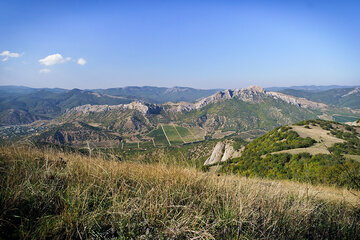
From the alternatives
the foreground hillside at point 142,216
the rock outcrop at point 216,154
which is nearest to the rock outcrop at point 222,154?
the rock outcrop at point 216,154

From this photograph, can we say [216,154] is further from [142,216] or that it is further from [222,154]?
[142,216]

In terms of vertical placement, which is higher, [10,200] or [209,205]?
[10,200]

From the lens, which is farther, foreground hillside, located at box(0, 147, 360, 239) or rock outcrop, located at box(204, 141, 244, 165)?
rock outcrop, located at box(204, 141, 244, 165)

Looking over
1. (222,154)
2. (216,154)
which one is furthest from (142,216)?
(216,154)

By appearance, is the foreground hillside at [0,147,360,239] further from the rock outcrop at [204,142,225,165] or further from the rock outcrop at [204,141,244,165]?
the rock outcrop at [204,142,225,165]

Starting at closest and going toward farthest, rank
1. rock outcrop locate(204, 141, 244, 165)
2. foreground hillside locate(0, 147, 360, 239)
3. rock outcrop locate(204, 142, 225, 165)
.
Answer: foreground hillside locate(0, 147, 360, 239) → rock outcrop locate(204, 141, 244, 165) → rock outcrop locate(204, 142, 225, 165)

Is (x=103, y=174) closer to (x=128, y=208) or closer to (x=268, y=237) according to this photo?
(x=128, y=208)

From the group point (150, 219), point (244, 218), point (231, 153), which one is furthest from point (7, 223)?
point (231, 153)

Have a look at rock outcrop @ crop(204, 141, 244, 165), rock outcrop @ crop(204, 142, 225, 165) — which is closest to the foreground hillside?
rock outcrop @ crop(204, 141, 244, 165)

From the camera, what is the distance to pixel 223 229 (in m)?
2.19

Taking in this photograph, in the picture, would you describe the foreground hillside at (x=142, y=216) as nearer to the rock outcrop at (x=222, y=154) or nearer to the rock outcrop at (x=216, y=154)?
the rock outcrop at (x=222, y=154)

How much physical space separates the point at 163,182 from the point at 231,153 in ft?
213

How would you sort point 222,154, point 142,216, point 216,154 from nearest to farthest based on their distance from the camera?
point 142,216 → point 222,154 → point 216,154

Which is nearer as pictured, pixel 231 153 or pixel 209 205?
pixel 209 205
